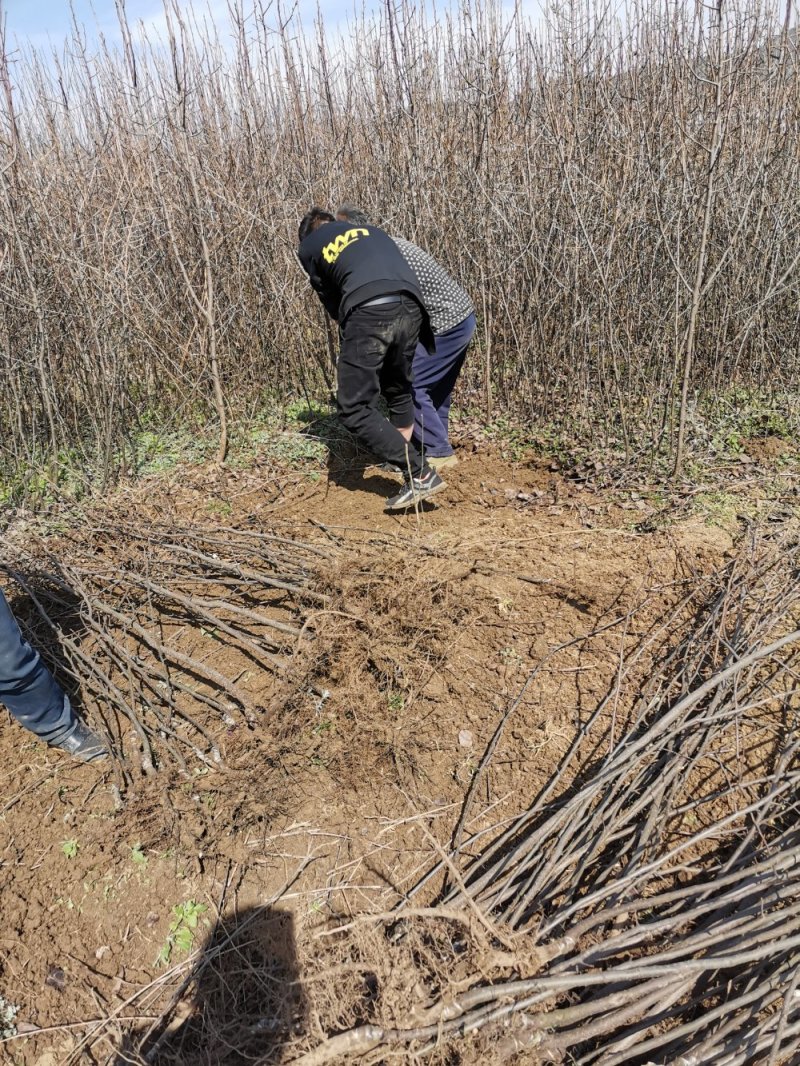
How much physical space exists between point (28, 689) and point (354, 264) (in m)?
2.40

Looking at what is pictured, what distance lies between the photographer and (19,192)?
398cm

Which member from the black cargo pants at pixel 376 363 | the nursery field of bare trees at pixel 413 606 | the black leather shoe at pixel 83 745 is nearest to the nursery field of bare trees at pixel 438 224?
the nursery field of bare trees at pixel 413 606

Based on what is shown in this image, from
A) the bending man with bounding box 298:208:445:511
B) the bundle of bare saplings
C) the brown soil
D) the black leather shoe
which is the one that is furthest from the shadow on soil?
the bending man with bounding box 298:208:445:511

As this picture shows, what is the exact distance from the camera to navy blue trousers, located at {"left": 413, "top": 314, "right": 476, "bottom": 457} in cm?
382

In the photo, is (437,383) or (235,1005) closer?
(235,1005)

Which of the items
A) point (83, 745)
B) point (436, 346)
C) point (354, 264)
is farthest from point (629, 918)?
point (436, 346)

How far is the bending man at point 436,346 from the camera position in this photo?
3.63m

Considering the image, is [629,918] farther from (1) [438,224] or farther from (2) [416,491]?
(1) [438,224]

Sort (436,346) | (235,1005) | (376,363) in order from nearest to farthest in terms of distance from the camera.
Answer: (235,1005) < (376,363) < (436,346)

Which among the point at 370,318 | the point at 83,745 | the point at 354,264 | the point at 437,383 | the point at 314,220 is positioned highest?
the point at 314,220

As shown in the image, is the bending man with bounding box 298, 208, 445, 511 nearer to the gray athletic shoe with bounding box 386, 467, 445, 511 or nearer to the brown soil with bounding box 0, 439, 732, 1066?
the gray athletic shoe with bounding box 386, 467, 445, 511

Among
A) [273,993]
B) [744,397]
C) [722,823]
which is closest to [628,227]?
[744,397]

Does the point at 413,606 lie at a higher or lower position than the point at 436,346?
lower

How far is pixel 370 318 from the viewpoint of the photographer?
3.22 metres
